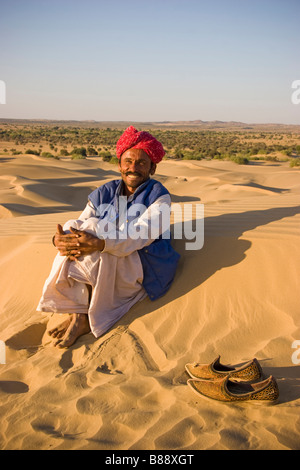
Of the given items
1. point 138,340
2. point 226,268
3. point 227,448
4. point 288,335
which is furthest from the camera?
point 226,268

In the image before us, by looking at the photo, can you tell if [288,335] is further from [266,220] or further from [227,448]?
[266,220]

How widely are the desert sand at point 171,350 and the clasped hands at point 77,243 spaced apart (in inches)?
28.0

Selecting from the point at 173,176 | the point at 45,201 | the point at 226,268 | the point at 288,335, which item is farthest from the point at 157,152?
the point at 173,176

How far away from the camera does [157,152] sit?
3531mm

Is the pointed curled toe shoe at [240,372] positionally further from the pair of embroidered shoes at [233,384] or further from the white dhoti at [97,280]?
the white dhoti at [97,280]

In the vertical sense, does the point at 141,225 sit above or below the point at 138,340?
above

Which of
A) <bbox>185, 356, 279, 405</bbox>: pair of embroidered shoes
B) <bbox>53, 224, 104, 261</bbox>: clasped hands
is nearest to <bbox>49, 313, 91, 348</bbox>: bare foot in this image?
<bbox>53, 224, 104, 261</bbox>: clasped hands

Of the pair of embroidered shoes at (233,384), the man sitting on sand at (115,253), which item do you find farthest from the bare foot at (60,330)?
the pair of embroidered shoes at (233,384)

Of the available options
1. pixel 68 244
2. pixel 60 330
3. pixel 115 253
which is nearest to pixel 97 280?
pixel 115 253

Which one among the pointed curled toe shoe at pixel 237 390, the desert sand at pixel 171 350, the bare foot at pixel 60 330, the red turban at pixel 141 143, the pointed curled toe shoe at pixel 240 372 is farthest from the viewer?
the red turban at pixel 141 143

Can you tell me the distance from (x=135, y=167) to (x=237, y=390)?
2078mm

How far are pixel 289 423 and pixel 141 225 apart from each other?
175 cm

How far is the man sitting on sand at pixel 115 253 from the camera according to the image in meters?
2.95

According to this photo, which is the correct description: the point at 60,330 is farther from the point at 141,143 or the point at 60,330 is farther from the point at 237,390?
the point at 141,143
